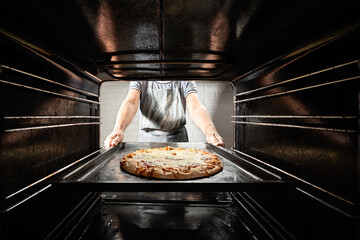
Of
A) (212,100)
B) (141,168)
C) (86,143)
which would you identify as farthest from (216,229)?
(212,100)

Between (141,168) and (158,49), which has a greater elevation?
(158,49)

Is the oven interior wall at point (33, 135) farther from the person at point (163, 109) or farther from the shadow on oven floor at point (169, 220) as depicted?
the person at point (163, 109)

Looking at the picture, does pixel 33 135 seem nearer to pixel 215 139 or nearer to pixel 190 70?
pixel 190 70

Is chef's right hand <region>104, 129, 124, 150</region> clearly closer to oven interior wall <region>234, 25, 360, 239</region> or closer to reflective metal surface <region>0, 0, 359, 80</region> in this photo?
reflective metal surface <region>0, 0, 359, 80</region>

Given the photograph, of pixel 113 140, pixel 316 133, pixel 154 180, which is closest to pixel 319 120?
pixel 316 133

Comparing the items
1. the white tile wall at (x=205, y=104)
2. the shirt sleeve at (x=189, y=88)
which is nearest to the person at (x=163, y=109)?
the shirt sleeve at (x=189, y=88)

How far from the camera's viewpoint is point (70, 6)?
1.87 ft

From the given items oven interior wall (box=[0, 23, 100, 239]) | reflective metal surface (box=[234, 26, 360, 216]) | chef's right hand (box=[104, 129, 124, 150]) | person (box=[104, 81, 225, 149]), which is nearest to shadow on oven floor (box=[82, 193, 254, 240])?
oven interior wall (box=[0, 23, 100, 239])

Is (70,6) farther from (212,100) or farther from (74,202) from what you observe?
(212,100)

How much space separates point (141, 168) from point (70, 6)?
32.5 inches

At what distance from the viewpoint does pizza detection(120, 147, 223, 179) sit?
41.3 inches

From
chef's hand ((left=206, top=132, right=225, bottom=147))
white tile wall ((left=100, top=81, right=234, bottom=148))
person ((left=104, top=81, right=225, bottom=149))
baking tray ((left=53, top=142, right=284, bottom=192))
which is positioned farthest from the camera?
white tile wall ((left=100, top=81, right=234, bottom=148))

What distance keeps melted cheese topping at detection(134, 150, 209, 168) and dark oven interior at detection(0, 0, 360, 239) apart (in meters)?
0.22

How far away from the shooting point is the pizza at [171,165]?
105 cm
